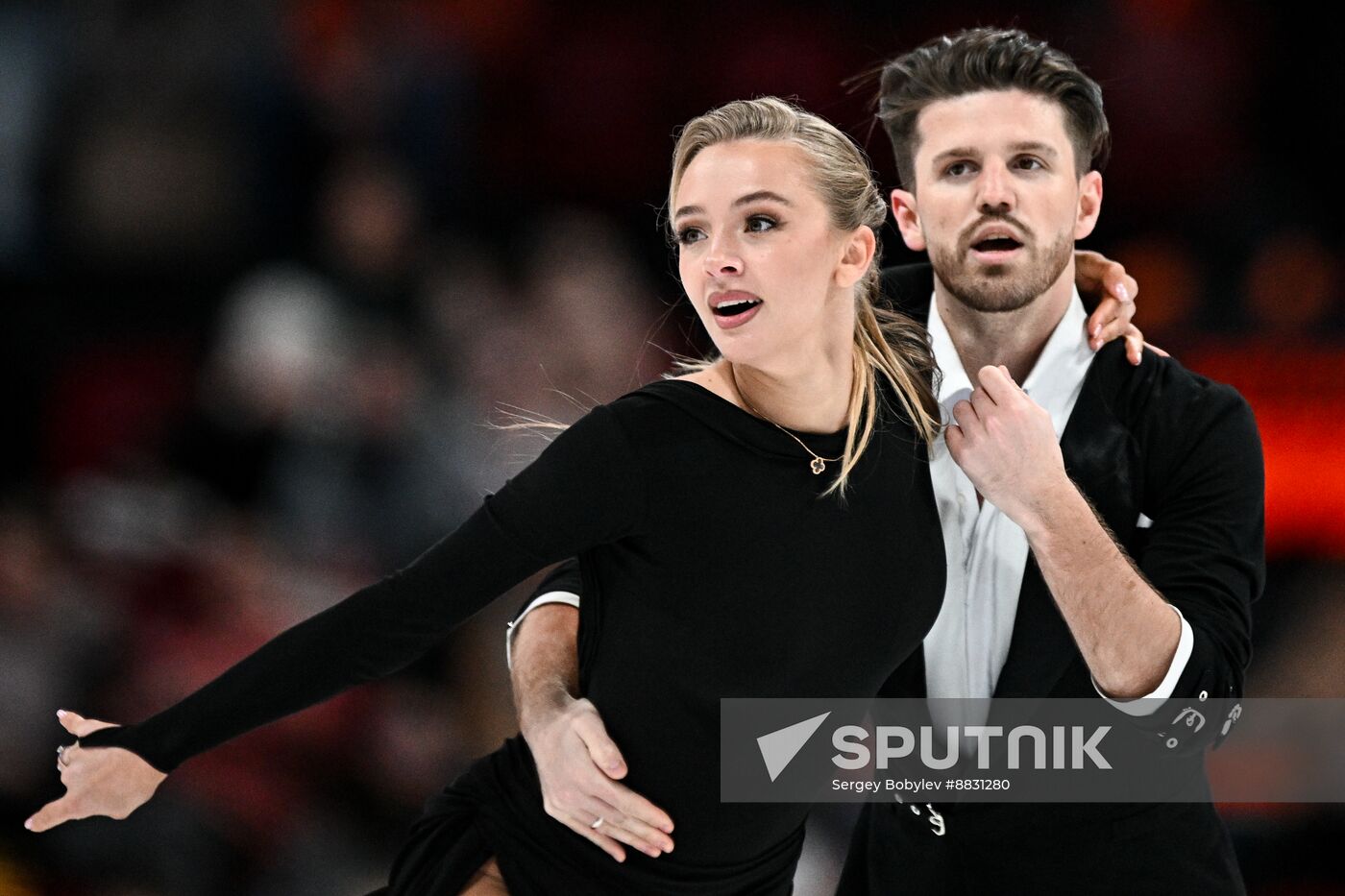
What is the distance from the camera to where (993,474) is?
8.10 ft

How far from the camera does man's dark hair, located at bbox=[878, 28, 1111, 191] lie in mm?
2904

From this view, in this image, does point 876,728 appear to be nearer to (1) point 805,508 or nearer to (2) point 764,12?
(1) point 805,508

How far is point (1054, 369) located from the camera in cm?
285

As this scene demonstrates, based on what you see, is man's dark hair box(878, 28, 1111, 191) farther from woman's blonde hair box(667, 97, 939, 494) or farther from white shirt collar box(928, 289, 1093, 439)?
woman's blonde hair box(667, 97, 939, 494)

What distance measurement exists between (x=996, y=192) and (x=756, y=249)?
0.66 meters

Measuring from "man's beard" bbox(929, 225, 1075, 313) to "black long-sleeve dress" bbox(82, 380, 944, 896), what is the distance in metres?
0.52

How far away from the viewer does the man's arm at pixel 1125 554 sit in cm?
246

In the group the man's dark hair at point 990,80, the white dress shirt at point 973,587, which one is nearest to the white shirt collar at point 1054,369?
the white dress shirt at point 973,587

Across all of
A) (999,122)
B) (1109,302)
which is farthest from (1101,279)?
(999,122)

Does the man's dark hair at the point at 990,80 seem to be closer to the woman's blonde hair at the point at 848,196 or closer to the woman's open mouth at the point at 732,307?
the woman's blonde hair at the point at 848,196

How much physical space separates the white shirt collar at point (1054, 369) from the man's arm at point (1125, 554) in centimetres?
23

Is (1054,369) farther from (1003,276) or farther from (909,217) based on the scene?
(909,217)

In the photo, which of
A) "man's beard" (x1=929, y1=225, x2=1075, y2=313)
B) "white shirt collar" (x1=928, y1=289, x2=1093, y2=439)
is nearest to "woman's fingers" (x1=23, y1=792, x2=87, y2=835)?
"white shirt collar" (x1=928, y1=289, x2=1093, y2=439)

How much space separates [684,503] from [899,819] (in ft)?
3.14
